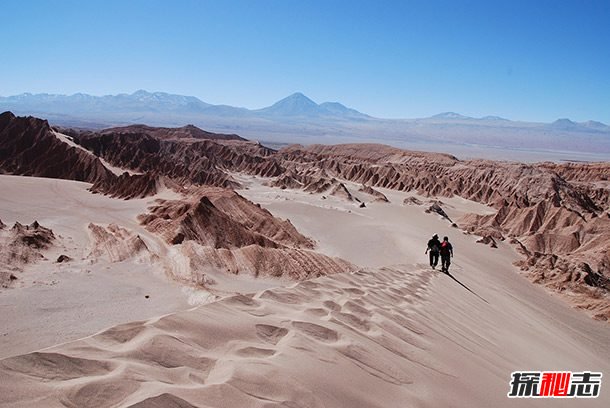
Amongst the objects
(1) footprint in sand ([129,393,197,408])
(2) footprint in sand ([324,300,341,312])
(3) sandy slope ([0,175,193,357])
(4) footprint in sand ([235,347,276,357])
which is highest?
(1) footprint in sand ([129,393,197,408])

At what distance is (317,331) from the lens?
392cm

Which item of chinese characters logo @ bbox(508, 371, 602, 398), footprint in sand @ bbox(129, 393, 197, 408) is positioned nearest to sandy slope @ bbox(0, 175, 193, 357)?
footprint in sand @ bbox(129, 393, 197, 408)

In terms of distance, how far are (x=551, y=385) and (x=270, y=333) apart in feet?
10.4

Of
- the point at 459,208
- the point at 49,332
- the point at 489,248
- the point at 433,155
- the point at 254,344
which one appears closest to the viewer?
the point at 254,344

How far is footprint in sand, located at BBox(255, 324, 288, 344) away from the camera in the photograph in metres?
3.60

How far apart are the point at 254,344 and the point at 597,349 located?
1123cm

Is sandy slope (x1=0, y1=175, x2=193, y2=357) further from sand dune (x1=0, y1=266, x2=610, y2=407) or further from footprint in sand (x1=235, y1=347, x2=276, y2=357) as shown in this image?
footprint in sand (x1=235, y1=347, x2=276, y2=357)

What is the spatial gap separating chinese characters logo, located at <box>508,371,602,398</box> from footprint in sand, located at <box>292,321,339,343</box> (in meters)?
1.69

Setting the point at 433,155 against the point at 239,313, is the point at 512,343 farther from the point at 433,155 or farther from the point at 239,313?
the point at 433,155

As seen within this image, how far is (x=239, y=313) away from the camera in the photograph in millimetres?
3980

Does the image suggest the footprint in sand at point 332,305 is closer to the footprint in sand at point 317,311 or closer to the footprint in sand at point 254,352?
the footprint in sand at point 317,311

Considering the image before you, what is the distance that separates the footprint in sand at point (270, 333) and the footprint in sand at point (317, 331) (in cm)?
18

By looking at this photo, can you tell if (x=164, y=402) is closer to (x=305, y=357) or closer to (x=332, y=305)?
(x=305, y=357)

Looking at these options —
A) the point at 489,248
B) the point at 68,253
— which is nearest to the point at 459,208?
the point at 489,248
